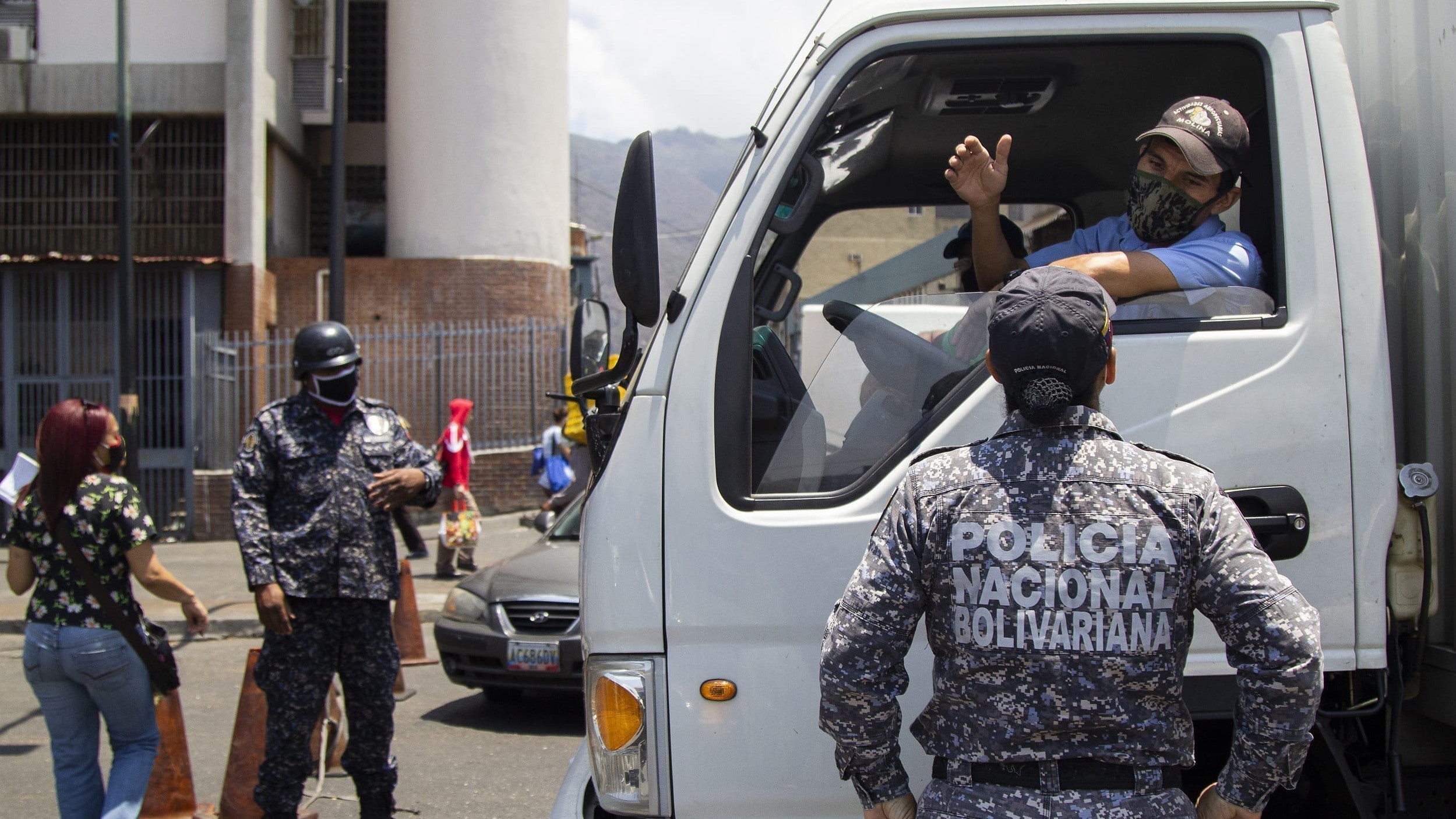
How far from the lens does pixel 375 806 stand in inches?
164

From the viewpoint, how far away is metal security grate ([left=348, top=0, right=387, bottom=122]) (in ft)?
61.6

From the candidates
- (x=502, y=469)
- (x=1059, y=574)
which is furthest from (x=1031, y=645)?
(x=502, y=469)

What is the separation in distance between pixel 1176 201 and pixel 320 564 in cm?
299

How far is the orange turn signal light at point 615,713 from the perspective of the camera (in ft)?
7.93

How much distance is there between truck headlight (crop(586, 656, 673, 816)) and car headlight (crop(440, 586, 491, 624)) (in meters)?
4.22

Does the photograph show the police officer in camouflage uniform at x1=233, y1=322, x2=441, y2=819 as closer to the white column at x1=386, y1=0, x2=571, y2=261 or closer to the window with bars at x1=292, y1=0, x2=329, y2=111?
the white column at x1=386, y1=0, x2=571, y2=261

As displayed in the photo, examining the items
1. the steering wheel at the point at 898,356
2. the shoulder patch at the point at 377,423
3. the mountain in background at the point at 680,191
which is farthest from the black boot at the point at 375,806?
the steering wheel at the point at 898,356

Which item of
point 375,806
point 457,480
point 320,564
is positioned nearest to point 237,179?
point 457,480

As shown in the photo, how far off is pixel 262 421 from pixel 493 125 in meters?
13.6

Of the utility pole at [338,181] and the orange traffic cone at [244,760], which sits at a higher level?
the utility pole at [338,181]

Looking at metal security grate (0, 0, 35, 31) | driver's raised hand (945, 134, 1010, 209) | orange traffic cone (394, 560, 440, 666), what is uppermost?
metal security grate (0, 0, 35, 31)

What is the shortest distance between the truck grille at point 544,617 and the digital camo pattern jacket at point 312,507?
2194 mm

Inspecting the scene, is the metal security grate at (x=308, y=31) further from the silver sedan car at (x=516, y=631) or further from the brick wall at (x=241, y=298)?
the silver sedan car at (x=516, y=631)

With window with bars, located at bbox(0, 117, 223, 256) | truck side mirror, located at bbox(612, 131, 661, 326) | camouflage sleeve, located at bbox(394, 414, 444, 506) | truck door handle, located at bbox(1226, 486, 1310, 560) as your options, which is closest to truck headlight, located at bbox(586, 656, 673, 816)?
truck side mirror, located at bbox(612, 131, 661, 326)
